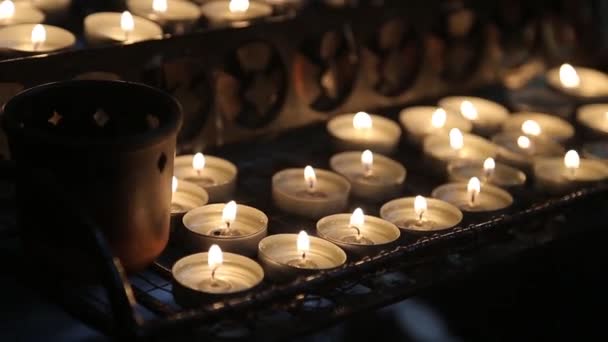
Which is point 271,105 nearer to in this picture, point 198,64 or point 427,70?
point 198,64

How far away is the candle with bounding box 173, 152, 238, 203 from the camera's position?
1743 millimetres

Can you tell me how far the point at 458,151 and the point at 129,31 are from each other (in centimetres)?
66

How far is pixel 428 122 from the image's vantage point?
6.93 ft

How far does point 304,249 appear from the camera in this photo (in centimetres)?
155

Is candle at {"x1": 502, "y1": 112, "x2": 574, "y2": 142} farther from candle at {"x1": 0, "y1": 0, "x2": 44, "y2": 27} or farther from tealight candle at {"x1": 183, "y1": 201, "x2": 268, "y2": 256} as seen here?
candle at {"x1": 0, "y1": 0, "x2": 44, "y2": 27}

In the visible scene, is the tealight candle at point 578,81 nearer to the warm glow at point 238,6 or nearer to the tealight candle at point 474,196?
the tealight candle at point 474,196

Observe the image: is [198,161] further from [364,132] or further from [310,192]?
[364,132]

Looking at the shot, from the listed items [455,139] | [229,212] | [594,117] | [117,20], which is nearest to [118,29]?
[117,20]

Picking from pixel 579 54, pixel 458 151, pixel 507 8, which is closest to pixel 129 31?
pixel 458 151

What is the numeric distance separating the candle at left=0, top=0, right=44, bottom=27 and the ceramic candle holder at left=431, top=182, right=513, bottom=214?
741 mm

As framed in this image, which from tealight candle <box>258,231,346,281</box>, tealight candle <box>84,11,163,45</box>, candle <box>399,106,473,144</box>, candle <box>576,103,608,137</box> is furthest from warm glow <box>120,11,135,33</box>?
candle <box>576,103,608,137</box>

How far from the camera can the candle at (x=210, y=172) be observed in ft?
5.72

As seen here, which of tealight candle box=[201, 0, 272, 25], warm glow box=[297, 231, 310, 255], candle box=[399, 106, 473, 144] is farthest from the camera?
candle box=[399, 106, 473, 144]

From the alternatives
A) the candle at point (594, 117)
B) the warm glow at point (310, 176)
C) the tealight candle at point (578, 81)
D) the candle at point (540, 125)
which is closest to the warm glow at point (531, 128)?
the candle at point (540, 125)
